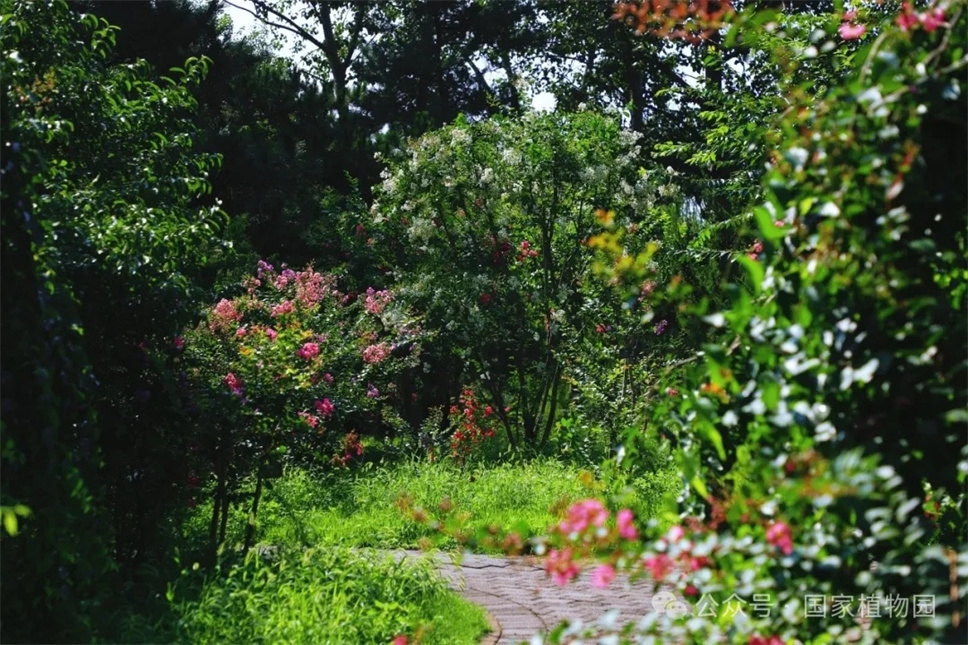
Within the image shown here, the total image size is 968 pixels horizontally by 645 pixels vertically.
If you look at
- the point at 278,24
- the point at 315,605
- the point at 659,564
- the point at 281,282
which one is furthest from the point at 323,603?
the point at 278,24

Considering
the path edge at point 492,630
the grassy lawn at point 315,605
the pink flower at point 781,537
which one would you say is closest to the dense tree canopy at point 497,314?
the pink flower at point 781,537

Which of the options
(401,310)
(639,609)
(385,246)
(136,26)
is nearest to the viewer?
(639,609)

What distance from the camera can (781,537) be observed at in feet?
7.58

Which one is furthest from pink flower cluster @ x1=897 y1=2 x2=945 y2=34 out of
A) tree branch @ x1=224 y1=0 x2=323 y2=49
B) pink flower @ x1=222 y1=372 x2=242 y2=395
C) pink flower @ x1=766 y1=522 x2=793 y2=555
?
tree branch @ x1=224 y1=0 x2=323 y2=49

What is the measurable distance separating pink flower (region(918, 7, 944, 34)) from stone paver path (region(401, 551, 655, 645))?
3.14 meters

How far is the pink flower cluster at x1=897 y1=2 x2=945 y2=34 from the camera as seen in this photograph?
2.42m

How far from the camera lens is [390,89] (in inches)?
874

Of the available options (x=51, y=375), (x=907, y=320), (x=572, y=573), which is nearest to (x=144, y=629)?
(x=51, y=375)

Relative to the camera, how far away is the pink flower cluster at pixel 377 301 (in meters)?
11.3

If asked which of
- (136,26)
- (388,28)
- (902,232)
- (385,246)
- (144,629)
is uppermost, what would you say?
(388,28)

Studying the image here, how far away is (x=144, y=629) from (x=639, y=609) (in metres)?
2.46

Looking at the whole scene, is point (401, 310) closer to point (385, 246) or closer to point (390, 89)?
point (385, 246)

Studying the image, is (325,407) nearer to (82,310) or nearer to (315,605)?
(82,310)

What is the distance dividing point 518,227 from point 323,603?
22.9 feet
